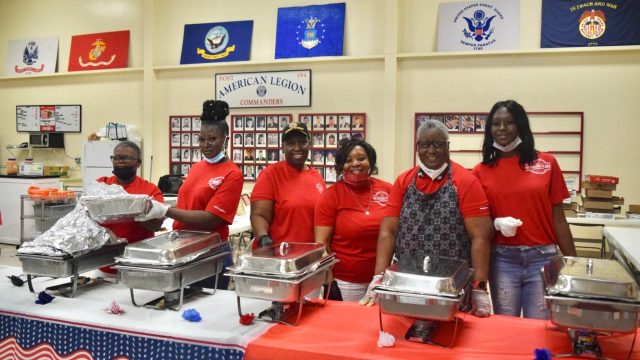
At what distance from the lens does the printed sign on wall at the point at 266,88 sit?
6.94 m

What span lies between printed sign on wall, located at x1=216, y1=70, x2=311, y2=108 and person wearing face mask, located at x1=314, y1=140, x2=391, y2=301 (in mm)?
4670

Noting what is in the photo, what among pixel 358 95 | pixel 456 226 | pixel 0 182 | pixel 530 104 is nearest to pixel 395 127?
pixel 358 95

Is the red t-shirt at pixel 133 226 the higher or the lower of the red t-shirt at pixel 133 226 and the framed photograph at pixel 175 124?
the lower

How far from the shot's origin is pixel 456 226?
6.50ft

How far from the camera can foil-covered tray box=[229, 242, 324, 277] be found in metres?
1.67

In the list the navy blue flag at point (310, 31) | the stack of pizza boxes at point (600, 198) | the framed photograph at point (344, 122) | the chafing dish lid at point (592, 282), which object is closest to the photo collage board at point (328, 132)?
the framed photograph at point (344, 122)

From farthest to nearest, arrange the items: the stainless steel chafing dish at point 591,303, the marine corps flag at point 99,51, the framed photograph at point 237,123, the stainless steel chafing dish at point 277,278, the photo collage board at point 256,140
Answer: the marine corps flag at point 99,51
the framed photograph at point 237,123
the photo collage board at point 256,140
the stainless steel chafing dish at point 277,278
the stainless steel chafing dish at point 591,303

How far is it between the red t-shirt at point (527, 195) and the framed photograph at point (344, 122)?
4.63 m

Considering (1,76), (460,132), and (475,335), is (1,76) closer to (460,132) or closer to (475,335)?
(460,132)

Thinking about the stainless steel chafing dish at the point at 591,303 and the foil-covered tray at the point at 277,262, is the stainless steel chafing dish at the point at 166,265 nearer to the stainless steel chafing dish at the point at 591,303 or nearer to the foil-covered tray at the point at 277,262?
the foil-covered tray at the point at 277,262

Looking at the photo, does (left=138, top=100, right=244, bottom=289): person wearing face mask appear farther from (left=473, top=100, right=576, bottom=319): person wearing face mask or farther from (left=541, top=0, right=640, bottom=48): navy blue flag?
(left=541, top=0, right=640, bottom=48): navy blue flag

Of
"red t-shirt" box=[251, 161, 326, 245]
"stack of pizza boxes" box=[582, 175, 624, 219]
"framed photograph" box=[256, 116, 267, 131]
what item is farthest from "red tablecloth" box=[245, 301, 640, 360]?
"framed photograph" box=[256, 116, 267, 131]

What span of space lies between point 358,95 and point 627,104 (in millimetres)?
3181

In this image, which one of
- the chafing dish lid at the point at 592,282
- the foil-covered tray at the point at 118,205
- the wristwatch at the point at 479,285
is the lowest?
the wristwatch at the point at 479,285
